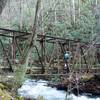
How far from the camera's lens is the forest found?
8.92 meters

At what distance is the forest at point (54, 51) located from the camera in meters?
8.92

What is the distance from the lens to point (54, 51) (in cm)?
1132

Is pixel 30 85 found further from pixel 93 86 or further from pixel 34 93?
Answer: pixel 93 86

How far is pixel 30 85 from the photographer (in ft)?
43.8

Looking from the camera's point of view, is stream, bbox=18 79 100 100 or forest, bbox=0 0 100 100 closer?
forest, bbox=0 0 100 100

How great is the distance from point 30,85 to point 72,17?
13197 mm

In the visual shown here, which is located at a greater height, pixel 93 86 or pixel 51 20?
pixel 51 20

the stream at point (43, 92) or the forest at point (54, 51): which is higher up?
the forest at point (54, 51)

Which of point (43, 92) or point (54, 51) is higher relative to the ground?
point (54, 51)

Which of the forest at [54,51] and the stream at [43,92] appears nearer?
the forest at [54,51]

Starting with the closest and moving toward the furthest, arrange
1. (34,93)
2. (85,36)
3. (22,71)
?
(22,71) < (34,93) < (85,36)

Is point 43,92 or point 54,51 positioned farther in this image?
point 43,92

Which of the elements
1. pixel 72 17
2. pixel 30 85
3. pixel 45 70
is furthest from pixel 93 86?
pixel 72 17

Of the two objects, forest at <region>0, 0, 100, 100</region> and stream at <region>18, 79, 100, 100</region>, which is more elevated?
forest at <region>0, 0, 100, 100</region>
